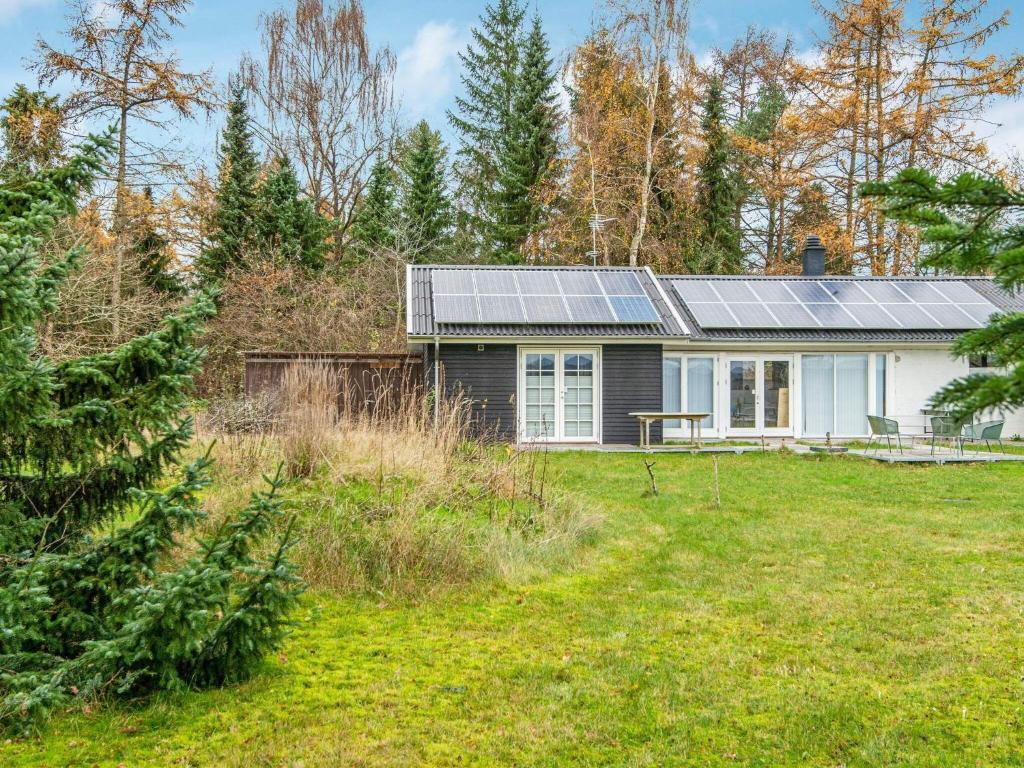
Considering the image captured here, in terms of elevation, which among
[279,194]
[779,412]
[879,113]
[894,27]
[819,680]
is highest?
[894,27]

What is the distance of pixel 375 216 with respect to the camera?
2566 centimetres

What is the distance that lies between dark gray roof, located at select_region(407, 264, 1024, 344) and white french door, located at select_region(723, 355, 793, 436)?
0.74 metres

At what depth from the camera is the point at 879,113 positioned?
73.5 feet

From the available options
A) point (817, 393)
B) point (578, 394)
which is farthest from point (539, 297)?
point (817, 393)

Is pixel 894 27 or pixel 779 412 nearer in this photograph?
pixel 779 412

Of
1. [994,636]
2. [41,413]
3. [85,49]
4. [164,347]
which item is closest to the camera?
[41,413]

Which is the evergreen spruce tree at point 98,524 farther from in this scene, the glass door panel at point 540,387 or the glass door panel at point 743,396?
the glass door panel at point 743,396

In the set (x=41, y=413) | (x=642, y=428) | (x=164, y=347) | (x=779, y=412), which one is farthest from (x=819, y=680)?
(x=779, y=412)

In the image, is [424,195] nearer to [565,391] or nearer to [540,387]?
[540,387]

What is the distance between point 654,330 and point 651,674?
1195 centimetres

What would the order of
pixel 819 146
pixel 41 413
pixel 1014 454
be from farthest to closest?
pixel 819 146 → pixel 1014 454 → pixel 41 413

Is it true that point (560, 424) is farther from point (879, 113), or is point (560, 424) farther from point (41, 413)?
point (879, 113)

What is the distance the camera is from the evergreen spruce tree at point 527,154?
86.7 feet

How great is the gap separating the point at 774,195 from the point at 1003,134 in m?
6.28
